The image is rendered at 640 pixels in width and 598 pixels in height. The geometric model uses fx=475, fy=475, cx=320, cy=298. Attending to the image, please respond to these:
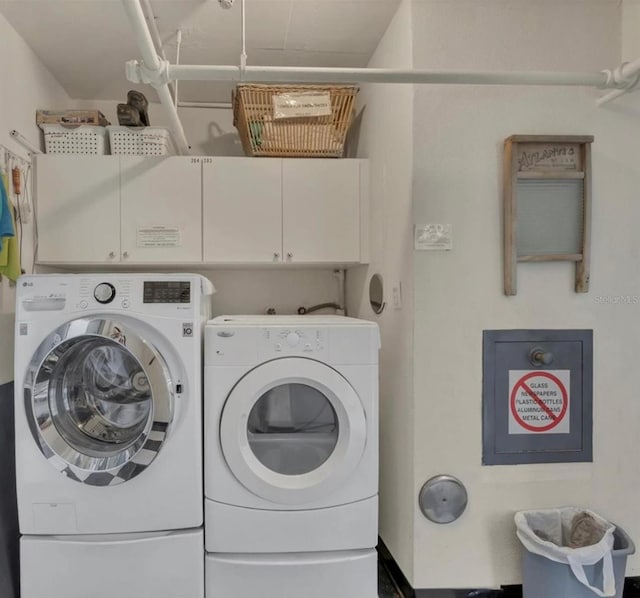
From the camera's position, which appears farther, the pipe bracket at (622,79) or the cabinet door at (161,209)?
the cabinet door at (161,209)

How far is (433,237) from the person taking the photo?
6.00 ft

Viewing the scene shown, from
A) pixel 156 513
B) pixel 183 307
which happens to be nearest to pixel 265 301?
pixel 183 307

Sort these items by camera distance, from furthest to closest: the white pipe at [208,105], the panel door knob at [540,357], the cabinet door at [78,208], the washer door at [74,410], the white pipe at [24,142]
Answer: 1. the white pipe at [208,105]
2. the cabinet door at [78,208]
3. the white pipe at [24,142]
4. the panel door knob at [540,357]
5. the washer door at [74,410]

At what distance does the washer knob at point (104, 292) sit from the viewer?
5.66ft

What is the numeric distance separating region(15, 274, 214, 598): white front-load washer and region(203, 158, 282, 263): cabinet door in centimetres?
64

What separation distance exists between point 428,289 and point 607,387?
82 cm

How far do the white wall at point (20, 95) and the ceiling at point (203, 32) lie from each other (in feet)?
0.19

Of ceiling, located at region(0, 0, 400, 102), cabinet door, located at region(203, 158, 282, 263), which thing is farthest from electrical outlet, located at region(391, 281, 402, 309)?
ceiling, located at region(0, 0, 400, 102)

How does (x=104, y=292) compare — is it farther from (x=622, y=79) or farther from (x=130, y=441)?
(x=622, y=79)

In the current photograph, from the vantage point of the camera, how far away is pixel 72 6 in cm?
195

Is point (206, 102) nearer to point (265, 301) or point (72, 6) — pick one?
point (72, 6)

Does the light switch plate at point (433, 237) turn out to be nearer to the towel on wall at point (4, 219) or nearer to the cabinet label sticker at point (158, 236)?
the cabinet label sticker at point (158, 236)

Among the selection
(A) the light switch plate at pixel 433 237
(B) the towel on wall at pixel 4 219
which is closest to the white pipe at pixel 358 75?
(A) the light switch plate at pixel 433 237

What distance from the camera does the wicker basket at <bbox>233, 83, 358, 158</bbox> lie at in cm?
229
